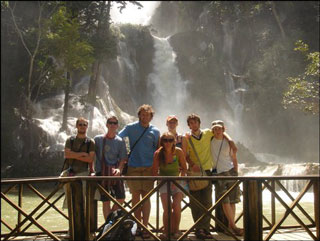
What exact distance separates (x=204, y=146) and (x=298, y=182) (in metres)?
12.3

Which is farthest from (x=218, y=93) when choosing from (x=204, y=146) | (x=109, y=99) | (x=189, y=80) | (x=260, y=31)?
(x=204, y=146)

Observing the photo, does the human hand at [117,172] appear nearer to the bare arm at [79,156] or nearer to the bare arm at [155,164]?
the bare arm at [79,156]

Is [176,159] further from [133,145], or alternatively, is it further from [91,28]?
[91,28]

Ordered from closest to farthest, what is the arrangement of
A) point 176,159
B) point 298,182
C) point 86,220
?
point 86,220 → point 176,159 → point 298,182

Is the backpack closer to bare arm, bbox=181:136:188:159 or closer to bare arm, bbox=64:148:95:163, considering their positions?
bare arm, bbox=64:148:95:163

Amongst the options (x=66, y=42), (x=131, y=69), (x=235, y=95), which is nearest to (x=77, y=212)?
(x=66, y=42)

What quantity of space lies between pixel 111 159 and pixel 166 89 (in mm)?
28060

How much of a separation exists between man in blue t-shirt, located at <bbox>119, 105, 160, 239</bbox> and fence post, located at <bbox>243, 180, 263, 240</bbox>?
1.35 meters

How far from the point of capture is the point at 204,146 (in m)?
4.93

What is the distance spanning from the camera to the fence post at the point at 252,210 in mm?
3900

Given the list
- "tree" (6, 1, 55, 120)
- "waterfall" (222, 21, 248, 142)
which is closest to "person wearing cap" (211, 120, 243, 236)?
"tree" (6, 1, 55, 120)

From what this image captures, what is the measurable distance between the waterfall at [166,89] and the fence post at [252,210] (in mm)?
26003

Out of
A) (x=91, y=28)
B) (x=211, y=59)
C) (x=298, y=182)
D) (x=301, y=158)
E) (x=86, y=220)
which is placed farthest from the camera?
(x=211, y=59)

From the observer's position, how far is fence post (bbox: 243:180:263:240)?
3.90 m
